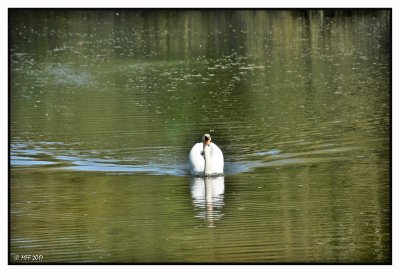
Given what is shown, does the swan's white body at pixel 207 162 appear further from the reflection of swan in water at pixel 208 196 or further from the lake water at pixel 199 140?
the lake water at pixel 199 140

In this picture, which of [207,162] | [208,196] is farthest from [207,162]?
[208,196]

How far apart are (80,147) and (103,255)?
6936 millimetres

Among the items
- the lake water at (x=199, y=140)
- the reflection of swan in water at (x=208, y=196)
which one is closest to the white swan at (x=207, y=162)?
the reflection of swan in water at (x=208, y=196)

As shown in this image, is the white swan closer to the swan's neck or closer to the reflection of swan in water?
the swan's neck

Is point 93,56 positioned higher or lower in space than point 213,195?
higher

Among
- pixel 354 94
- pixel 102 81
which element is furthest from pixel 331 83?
pixel 102 81

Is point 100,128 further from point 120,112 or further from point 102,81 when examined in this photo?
point 102,81

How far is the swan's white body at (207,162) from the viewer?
18.0 m

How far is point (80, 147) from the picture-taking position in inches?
804

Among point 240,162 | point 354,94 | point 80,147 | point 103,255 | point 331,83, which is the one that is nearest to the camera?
point 103,255

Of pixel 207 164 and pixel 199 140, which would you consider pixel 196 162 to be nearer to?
pixel 207 164

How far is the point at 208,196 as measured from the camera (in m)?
16.7

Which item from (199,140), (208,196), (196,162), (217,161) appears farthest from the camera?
(199,140)

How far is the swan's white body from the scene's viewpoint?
18.0m
